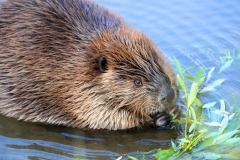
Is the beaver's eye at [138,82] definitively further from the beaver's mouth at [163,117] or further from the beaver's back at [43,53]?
the beaver's back at [43,53]

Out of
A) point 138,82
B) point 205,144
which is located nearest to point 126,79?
point 138,82

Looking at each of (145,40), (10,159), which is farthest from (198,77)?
(10,159)

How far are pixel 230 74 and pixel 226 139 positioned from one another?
1850 millimetres

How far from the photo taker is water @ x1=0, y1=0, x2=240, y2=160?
4.86 m

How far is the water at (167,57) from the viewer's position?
4.86m

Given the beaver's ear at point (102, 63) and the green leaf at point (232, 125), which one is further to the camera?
the beaver's ear at point (102, 63)

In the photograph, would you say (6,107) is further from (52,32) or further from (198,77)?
(198,77)

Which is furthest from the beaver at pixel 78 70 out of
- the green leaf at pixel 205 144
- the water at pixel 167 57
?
the green leaf at pixel 205 144

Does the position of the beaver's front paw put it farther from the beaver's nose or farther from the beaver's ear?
the beaver's ear

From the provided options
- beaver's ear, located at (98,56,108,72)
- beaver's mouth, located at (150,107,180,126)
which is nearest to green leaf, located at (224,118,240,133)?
beaver's mouth, located at (150,107,180,126)

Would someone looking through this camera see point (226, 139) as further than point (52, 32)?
No

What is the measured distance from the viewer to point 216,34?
21.4 feet

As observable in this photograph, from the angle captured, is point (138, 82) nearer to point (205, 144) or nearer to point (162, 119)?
point (162, 119)

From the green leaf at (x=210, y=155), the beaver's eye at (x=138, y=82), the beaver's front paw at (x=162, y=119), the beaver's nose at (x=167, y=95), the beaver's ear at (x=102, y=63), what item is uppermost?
the beaver's ear at (x=102, y=63)
